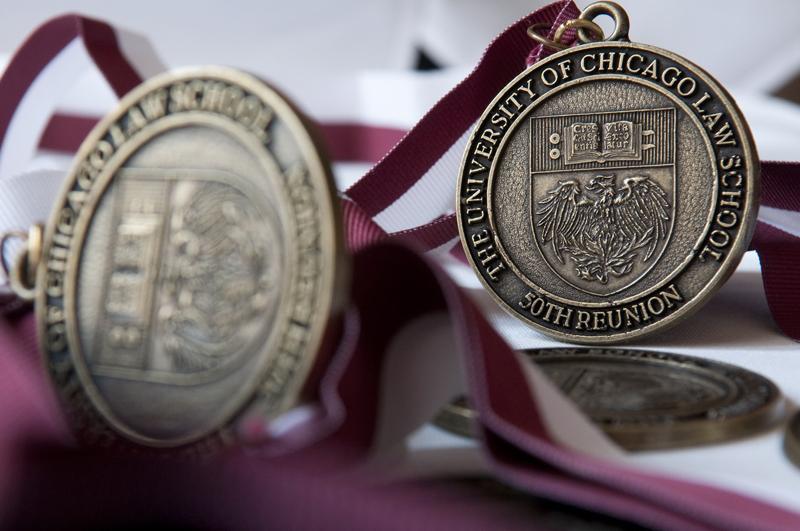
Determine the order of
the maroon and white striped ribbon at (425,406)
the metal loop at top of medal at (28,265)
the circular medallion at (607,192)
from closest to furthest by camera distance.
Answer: the maroon and white striped ribbon at (425,406), the metal loop at top of medal at (28,265), the circular medallion at (607,192)

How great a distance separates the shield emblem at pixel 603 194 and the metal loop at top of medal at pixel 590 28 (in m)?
0.13

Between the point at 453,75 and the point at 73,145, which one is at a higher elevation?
the point at 453,75

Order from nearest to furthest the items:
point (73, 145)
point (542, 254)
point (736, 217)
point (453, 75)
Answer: point (736, 217), point (542, 254), point (73, 145), point (453, 75)

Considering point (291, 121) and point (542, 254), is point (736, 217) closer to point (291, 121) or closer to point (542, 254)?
point (542, 254)

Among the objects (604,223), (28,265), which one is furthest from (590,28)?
(28,265)

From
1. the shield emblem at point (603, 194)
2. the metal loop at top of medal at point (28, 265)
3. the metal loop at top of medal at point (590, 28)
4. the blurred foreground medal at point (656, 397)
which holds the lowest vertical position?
the blurred foreground medal at point (656, 397)

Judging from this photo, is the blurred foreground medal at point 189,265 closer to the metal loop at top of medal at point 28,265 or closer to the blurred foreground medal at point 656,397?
the metal loop at top of medal at point 28,265

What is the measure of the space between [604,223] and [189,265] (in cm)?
70

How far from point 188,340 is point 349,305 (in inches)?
6.2

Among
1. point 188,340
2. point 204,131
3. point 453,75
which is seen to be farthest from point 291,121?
point 453,75

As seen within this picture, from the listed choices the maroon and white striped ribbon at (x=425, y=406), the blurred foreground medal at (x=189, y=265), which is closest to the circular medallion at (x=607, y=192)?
the maroon and white striped ribbon at (x=425, y=406)

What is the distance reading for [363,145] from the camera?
3178 millimetres

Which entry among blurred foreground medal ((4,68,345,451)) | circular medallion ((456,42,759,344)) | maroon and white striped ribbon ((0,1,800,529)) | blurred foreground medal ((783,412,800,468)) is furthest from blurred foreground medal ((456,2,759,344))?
blurred foreground medal ((4,68,345,451))

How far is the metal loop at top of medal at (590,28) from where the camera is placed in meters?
1.49
